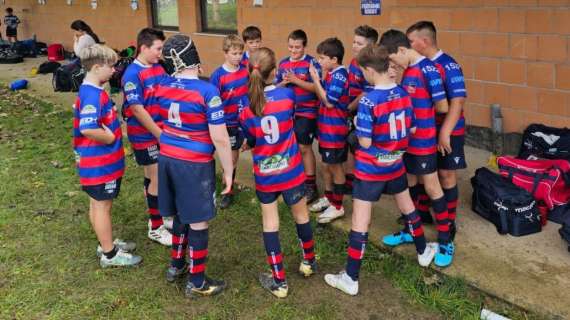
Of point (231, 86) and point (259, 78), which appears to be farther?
point (231, 86)

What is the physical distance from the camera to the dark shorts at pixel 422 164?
368cm

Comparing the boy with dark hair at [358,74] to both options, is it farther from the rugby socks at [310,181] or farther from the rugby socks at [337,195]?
the rugby socks at [310,181]

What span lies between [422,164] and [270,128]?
116 cm

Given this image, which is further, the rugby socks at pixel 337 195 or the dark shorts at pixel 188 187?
the rugby socks at pixel 337 195

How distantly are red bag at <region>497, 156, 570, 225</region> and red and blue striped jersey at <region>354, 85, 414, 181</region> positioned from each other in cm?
164

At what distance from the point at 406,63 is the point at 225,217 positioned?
2.22 metres

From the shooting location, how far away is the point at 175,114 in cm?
320

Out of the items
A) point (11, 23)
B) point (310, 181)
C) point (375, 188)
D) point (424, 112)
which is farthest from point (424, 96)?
point (11, 23)

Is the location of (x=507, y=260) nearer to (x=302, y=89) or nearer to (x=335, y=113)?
(x=335, y=113)

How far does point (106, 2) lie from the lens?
13164 mm

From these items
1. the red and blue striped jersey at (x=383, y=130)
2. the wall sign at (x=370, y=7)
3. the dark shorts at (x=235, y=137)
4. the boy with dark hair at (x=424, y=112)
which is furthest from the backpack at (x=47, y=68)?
the red and blue striped jersey at (x=383, y=130)

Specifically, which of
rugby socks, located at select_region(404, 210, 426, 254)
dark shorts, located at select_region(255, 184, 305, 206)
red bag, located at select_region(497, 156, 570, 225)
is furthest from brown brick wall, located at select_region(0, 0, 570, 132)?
dark shorts, located at select_region(255, 184, 305, 206)

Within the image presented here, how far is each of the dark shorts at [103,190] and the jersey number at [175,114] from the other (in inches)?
33.5

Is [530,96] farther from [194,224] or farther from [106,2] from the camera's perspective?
[106,2]
